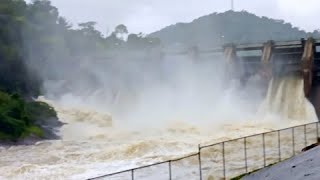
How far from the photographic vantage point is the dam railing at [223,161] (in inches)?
864

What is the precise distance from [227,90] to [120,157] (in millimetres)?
19489

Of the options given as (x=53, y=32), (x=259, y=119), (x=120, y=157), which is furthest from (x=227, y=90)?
(x=53, y=32)

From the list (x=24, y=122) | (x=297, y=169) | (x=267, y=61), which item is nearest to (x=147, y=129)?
(x=24, y=122)

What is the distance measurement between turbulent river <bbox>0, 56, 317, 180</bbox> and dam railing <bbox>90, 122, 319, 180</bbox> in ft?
7.54

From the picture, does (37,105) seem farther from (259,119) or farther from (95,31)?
(95,31)

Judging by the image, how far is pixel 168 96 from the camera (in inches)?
2092

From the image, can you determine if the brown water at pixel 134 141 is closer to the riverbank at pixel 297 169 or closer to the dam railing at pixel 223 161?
the dam railing at pixel 223 161

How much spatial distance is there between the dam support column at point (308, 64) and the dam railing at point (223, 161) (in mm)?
10749

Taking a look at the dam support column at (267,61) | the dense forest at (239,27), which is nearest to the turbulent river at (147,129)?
the dam support column at (267,61)

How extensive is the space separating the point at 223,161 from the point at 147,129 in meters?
21.8

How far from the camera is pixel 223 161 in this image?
21.0m

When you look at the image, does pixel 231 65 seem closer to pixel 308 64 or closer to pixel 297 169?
pixel 308 64

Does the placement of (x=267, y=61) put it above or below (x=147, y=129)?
above

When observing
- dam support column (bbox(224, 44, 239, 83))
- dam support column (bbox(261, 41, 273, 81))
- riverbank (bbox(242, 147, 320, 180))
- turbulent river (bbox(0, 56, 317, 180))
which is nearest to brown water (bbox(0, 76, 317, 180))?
turbulent river (bbox(0, 56, 317, 180))
